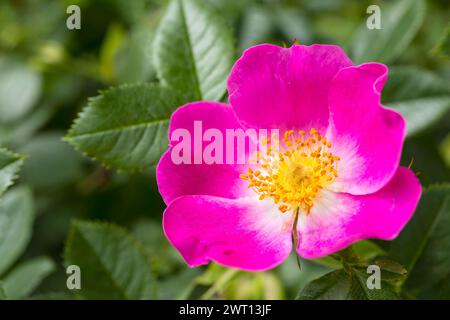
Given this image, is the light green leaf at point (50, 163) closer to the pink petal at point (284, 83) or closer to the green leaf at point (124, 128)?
the green leaf at point (124, 128)

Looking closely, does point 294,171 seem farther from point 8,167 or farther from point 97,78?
point 97,78

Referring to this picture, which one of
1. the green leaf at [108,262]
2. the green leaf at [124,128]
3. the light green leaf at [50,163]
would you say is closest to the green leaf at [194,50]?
the green leaf at [124,128]

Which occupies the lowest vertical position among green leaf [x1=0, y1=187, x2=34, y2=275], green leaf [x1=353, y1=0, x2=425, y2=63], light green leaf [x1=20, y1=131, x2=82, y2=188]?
light green leaf [x1=20, y1=131, x2=82, y2=188]

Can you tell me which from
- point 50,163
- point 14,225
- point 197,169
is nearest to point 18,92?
point 50,163

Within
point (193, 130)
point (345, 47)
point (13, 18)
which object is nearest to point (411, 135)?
point (345, 47)

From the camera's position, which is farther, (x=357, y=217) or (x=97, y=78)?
(x=97, y=78)

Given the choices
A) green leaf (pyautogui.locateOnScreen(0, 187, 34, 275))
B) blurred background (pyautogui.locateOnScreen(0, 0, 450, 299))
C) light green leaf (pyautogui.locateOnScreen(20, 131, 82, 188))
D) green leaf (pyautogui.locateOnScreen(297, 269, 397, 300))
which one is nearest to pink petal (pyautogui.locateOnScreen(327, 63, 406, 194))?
green leaf (pyautogui.locateOnScreen(297, 269, 397, 300))

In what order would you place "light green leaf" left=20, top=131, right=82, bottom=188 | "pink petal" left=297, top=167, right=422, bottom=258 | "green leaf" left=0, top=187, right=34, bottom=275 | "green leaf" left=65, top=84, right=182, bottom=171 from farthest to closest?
"light green leaf" left=20, top=131, right=82, bottom=188 < "green leaf" left=0, top=187, right=34, bottom=275 < "green leaf" left=65, top=84, right=182, bottom=171 < "pink petal" left=297, top=167, right=422, bottom=258

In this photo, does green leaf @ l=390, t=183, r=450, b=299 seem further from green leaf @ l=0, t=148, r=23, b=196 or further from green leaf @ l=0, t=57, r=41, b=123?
green leaf @ l=0, t=57, r=41, b=123
